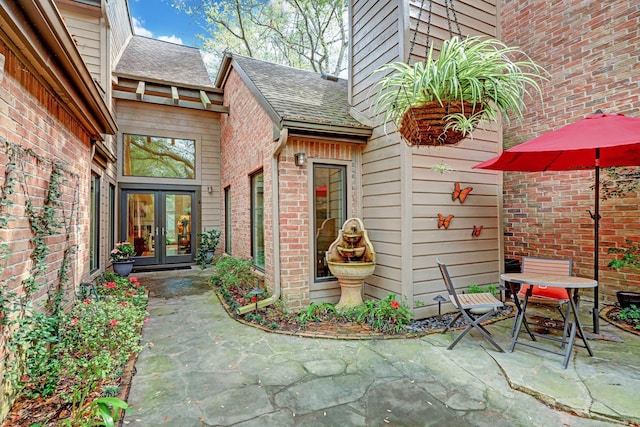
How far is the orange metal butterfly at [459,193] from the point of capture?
4324 millimetres

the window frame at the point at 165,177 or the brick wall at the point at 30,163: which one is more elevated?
the window frame at the point at 165,177

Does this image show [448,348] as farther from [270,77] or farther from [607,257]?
[270,77]

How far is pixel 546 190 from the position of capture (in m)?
5.21

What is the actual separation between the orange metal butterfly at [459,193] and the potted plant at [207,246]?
6.17m

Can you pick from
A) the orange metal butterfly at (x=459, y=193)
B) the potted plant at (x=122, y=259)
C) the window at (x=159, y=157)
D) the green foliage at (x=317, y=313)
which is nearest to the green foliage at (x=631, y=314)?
the orange metal butterfly at (x=459, y=193)

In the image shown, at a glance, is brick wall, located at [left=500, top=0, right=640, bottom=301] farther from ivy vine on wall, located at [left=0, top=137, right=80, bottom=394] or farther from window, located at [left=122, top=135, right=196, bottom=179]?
window, located at [left=122, top=135, right=196, bottom=179]

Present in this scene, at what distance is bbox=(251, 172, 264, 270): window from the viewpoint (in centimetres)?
536

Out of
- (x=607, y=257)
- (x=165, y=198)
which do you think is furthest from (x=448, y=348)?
(x=165, y=198)

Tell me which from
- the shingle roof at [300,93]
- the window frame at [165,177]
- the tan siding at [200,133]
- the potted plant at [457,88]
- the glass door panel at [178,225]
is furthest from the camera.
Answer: the glass door panel at [178,225]

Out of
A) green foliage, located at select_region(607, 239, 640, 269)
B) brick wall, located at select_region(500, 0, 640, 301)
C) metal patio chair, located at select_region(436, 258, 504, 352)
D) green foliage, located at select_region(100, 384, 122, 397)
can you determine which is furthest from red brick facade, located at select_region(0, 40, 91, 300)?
brick wall, located at select_region(500, 0, 640, 301)

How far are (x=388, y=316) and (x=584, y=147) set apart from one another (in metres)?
2.56

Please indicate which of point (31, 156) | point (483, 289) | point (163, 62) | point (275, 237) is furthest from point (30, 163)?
point (163, 62)

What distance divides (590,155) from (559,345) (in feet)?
7.30

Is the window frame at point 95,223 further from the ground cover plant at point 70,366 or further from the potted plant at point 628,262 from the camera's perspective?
the potted plant at point 628,262
